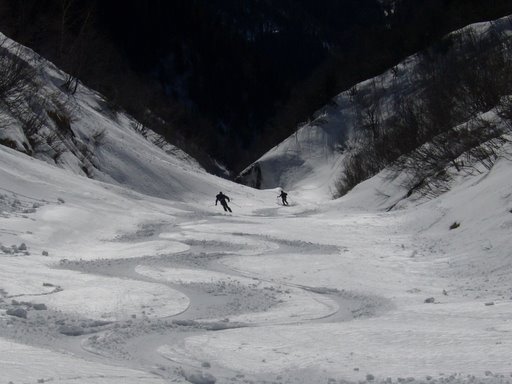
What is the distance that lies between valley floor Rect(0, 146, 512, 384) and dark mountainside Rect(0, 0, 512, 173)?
2900cm

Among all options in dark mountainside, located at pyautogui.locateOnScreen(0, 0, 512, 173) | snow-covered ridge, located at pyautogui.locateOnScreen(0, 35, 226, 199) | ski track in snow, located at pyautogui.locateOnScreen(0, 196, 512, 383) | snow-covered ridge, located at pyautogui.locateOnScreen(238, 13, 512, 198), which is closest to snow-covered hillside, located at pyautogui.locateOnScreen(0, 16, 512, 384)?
ski track in snow, located at pyautogui.locateOnScreen(0, 196, 512, 383)

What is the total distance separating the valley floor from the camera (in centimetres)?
536

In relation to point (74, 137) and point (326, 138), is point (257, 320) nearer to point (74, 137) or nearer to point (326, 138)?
point (74, 137)

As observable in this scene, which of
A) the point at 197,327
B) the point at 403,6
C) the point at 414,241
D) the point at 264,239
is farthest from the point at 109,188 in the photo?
the point at 403,6

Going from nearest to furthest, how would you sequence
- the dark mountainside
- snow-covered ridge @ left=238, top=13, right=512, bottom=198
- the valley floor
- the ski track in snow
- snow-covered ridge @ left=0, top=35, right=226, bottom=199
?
the valley floor, the ski track in snow, snow-covered ridge @ left=0, top=35, right=226, bottom=199, the dark mountainside, snow-covered ridge @ left=238, top=13, right=512, bottom=198

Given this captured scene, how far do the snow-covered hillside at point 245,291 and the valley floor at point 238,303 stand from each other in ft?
0.09

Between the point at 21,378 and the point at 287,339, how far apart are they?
2.73 meters

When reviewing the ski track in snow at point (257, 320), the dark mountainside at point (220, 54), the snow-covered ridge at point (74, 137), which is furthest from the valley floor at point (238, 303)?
the dark mountainside at point (220, 54)

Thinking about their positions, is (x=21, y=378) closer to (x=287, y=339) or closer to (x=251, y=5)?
(x=287, y=339)

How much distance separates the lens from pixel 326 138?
70.8 meters

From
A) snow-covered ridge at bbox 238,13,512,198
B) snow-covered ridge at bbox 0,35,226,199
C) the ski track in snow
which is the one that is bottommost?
the ski track in snow

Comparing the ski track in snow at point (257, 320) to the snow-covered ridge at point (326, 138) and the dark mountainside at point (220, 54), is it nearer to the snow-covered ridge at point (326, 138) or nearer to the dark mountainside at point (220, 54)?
the dark mountainside at point (220, 54)

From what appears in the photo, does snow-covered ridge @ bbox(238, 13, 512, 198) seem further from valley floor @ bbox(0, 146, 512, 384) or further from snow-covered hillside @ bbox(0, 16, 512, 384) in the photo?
valley floor @ bbox(0, 146, 512, 384)

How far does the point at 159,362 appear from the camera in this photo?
18.2 feet
